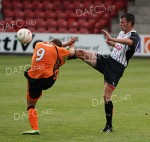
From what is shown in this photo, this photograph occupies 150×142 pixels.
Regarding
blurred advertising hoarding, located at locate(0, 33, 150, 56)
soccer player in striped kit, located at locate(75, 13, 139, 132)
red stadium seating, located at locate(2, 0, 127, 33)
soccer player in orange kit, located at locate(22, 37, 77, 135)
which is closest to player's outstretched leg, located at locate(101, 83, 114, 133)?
soccer player in striped kit, located at locate(75, 13, 139, 132)

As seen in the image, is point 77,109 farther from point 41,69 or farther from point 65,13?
point 65,13

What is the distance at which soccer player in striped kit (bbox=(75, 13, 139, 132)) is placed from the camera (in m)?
11.0

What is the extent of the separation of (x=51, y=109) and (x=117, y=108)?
1705 mm

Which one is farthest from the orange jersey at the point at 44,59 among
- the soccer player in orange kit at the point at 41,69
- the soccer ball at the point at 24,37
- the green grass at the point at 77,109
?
the green grass at the point at 77,109

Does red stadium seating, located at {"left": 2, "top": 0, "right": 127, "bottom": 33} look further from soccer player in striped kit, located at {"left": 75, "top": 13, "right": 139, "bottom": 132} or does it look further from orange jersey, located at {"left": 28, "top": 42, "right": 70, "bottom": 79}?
orange jersey, located at {"left": 28, "top": 42, "right": 70, "bottom": 79}

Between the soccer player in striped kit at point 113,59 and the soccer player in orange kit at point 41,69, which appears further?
the soccer player in striped kit at point 113,59

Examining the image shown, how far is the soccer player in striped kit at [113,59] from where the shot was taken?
11.0 meters

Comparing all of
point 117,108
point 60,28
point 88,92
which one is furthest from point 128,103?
point 60,28

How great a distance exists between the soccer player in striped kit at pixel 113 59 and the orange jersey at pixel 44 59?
0.66m

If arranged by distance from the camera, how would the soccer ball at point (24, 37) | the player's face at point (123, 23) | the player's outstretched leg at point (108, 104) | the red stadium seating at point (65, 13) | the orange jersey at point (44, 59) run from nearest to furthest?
the orange jersey at point (44, 59)
the soccer ball at point (24, 37)
the player's face at point (123, 23)
the player's outstretched leg at point (108, 104)
the red stadium seating at point (65, 13)

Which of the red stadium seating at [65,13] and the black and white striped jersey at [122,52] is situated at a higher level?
the black and white striped jersey at [122,52]

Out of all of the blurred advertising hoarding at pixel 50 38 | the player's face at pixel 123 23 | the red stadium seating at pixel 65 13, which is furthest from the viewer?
the red stadium seating at pixel 65 13

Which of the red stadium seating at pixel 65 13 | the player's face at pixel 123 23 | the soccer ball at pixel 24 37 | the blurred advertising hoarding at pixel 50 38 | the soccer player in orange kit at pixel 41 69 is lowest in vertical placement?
the blurred advertising hoarding at pixel 50 38

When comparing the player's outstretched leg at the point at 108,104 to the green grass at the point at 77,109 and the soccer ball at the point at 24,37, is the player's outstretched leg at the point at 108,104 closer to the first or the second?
the green grass at the point at 77,109
